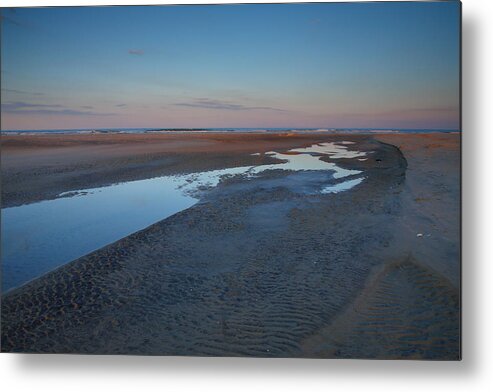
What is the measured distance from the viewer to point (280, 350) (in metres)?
3.17

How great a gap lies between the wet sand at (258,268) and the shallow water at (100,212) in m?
0.11

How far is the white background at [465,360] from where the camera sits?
3.17m

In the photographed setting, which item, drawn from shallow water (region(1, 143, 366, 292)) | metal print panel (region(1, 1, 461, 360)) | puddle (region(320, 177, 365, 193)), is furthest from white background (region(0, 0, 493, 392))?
puddle (region(320, 177, 365, 193))

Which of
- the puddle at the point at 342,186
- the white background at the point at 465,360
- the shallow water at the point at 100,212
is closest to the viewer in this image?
the white background at the point at 465,360

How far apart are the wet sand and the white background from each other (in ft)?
0.34

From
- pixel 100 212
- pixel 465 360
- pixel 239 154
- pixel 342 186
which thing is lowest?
pixel 465 360

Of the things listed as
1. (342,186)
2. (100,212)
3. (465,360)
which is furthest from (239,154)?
(465,360)

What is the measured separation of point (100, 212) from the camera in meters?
4.52

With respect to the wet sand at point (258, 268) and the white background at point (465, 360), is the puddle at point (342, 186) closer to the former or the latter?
the wet sand at point (258, 268)

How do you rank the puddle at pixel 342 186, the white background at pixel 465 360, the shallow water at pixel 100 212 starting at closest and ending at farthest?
the white background at pixel 465 360 → the shallow water at pixel 100 212 → the puddle at pixel 342 186

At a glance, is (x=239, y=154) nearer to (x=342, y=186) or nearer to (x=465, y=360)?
(x=342, y=186)

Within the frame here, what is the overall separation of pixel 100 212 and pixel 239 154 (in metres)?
1.46

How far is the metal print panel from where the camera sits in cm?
323

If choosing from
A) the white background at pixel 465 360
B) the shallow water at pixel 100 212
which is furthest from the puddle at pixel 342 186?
the white background at pixel 465 360
